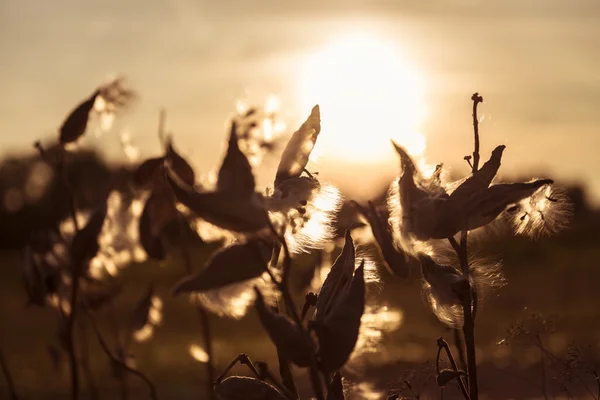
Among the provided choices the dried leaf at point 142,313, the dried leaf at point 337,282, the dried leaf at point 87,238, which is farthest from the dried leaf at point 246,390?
the dried leaf at point 142,313

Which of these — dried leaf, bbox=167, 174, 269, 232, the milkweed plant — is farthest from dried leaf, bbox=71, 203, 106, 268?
dried leaf, bbox=167, 174, 269, 232

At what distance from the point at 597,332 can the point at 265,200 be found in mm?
6304

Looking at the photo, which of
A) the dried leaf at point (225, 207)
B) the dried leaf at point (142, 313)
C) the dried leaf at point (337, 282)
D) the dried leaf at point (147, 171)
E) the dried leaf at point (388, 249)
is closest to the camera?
the dried leaf at point (225, 207)

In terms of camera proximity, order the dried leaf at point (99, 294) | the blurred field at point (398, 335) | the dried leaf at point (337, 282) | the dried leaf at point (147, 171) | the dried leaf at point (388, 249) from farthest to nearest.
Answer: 1. the blurred field at point (398, 335)
2. the dried leaf at point (99, 294)
3. the dried leaf at point (147, 171)
4. the dried leaf at point (388, 249)
5. the dried leaf at point (337, 282)

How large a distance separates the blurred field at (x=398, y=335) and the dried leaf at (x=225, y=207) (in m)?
0.32

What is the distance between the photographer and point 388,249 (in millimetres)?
1228

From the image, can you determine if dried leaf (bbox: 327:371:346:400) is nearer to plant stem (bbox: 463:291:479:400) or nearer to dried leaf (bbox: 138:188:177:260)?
plant stem (bbox: 463:291:479:400)

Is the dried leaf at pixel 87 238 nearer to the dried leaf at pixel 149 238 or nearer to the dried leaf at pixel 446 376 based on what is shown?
the dried leaf at pixel 149 238

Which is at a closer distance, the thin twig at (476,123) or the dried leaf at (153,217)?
the thin twig at (476,123)

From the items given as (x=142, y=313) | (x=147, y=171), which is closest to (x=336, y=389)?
(x=147, y=171)

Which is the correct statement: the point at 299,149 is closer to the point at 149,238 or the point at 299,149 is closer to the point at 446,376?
the point at 446,376

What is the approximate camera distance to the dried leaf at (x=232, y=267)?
1003mm

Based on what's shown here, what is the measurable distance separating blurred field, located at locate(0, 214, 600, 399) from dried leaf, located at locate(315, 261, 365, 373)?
0.74ft

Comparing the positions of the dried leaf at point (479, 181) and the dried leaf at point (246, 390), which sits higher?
the dried leaf at point (479, 181)
